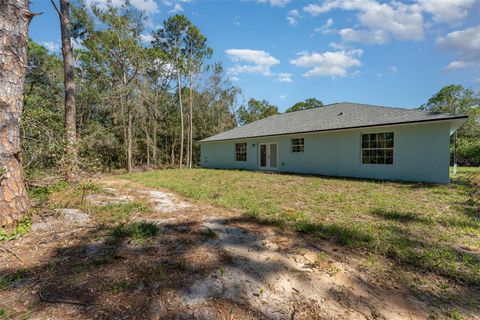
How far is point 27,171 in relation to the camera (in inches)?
201

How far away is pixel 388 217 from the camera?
15.0ft

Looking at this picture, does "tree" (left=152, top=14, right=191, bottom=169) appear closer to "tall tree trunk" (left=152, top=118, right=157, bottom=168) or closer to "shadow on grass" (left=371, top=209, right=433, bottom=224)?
"tall tree trunk" (left=152, top=118, right=157, bottom=168)

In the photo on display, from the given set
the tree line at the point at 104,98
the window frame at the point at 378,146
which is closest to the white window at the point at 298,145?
the window frame at the point at 378,146

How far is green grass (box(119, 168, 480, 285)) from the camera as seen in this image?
3012 millimetres

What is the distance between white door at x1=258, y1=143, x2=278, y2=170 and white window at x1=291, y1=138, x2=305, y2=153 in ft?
4.14

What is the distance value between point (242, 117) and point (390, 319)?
1267 inches

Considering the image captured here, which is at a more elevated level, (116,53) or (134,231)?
(116,53)

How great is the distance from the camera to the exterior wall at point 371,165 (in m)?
8.48

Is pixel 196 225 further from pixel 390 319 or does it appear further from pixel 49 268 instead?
pixel 390 319

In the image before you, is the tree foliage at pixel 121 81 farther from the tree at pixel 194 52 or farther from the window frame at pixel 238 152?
the window frame at pixel 238 152

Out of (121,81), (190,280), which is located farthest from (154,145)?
(190,280)

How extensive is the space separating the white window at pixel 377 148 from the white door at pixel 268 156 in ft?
17.0

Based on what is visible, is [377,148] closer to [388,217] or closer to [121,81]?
[388,217]

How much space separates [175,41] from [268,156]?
12.7m
